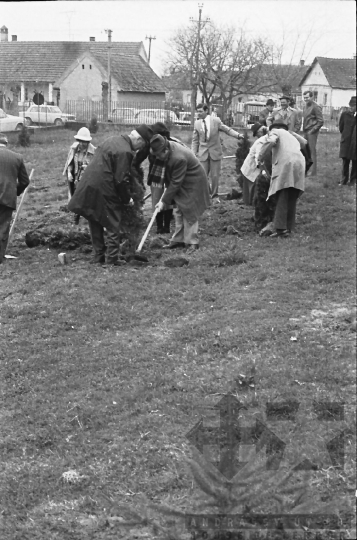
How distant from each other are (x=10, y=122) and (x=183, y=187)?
1065 cm

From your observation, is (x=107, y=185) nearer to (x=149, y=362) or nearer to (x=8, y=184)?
(x=8, y=184)

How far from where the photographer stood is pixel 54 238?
1162cm

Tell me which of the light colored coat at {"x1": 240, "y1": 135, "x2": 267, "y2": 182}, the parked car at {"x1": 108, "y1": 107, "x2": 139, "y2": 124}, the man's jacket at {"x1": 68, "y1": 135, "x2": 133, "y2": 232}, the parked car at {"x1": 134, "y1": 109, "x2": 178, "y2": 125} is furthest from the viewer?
the parked car at {"x1": 134, "y1": 109, "x2": 178, "y2": 125}

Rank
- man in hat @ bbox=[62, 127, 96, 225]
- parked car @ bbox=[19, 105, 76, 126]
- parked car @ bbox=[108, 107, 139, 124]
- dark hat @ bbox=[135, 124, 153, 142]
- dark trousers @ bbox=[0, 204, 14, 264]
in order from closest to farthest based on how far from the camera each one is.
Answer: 1. dark hat @ bbox=[135, 124, 153, 142]
2. dark trousers @ bbox=[0, 204, 14, 264]
3. man in hat @ bbox=[62, 127, 96, 225]
4. parked car @ bbox=[19, 105, 76, 126]
5. parked car @ bbox=[108, 107, 139, 124]

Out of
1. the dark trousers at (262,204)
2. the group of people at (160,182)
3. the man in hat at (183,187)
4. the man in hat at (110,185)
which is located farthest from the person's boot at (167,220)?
the man in hat at (110,185)

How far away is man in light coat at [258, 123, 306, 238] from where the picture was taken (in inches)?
415

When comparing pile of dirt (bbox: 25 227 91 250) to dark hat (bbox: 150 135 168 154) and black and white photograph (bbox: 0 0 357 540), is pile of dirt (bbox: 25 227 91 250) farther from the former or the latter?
dark hat (bbox: 150 135 168 154)

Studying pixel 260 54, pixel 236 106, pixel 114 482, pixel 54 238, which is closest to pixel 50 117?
pixel 54 238

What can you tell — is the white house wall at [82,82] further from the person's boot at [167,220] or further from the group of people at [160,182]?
the person's boot at [167,220]

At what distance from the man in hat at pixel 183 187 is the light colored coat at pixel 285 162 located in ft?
3.02

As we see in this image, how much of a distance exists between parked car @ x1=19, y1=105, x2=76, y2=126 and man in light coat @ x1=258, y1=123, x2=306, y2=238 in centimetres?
868

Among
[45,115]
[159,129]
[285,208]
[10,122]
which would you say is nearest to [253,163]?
[285,208]

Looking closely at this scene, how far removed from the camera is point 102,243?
10.5 metres

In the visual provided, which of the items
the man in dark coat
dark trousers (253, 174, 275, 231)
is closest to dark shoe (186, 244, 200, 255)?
dark trousers (253, 174, 275, 231)
